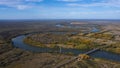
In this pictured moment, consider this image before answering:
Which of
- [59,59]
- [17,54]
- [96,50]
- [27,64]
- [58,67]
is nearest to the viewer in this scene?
[58,67]

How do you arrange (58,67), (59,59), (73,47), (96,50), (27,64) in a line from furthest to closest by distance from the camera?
1. (73,47)
2. (96,50)
3. (59,59)
4. (27,64)
5. (58,67)

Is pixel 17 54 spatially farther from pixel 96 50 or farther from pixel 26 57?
pixel 96 50

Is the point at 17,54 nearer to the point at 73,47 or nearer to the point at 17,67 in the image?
the point at 17,67

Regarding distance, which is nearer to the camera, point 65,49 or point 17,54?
point 17,54

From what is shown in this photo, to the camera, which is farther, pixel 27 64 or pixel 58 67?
pixel 27 64

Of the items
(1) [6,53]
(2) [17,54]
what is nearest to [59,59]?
(2) [17,54]

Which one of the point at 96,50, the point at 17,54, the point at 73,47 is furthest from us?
the point at 73,47

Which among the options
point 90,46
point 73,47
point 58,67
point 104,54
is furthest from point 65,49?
point 58,67

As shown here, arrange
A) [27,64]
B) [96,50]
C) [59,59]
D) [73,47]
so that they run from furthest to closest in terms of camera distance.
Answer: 1. [73,47]
2. [96,50]
3. [59,59]
4. [27,64]

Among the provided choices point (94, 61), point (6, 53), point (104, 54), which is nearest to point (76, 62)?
point (94, 61)
